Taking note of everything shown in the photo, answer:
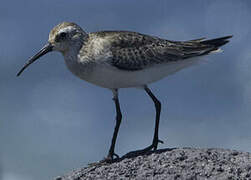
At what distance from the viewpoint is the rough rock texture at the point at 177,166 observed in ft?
35.1

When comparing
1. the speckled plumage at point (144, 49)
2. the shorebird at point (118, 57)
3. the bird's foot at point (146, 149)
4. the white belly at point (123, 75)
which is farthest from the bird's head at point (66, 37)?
the bird's foot at point (146, 149)

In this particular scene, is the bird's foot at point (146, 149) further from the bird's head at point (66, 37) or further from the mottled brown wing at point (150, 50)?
the bird's head at point (66, 37)

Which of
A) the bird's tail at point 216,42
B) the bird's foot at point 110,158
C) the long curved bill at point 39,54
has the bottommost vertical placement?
the bird's foot at point 110,158

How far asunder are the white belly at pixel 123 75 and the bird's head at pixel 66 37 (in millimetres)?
614

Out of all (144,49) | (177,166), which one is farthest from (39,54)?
(177,166)

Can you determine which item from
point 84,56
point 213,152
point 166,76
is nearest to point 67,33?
point 84,56

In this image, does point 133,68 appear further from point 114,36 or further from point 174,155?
point 174,155

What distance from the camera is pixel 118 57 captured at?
36.7 ft

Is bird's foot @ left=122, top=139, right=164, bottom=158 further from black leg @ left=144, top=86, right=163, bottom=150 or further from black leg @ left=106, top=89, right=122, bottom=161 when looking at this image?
black leg @ left=106, top=89, right=122, bottom=161

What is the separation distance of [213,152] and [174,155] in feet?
2.75

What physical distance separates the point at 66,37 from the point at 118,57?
1.11 metres

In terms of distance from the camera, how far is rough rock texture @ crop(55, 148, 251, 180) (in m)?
10.7

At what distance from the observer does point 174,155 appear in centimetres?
1125

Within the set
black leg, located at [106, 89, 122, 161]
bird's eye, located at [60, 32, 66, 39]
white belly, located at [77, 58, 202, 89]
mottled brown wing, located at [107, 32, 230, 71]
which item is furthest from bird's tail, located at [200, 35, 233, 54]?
bird's eye, located at [60, 32, 66, 39]
